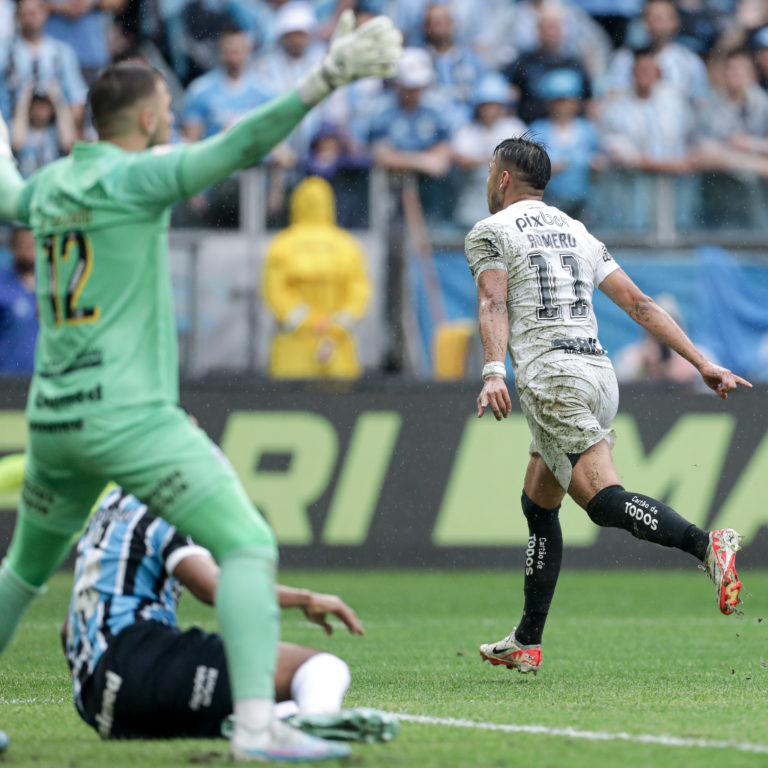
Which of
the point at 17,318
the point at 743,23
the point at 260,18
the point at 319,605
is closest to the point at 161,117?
the point at 319,605

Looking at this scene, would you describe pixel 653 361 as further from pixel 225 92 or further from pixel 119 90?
pixel 119 90

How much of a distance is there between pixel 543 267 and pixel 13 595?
9.83 ft

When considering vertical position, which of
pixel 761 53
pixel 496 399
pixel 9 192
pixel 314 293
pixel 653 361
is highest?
pixel 761 53

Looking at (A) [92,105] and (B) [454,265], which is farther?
(B) [454,265]

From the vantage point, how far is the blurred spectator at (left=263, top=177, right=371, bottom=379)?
1320 cm

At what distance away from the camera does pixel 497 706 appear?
5512mm

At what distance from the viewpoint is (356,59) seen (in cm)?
391

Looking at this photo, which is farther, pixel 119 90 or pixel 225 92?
pixel 225 92

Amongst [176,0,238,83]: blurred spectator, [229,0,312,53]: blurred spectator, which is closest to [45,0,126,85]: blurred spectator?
[176,0,238,83]: blurred spectator

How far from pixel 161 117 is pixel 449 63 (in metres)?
11.3

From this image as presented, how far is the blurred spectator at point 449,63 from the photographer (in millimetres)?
15047

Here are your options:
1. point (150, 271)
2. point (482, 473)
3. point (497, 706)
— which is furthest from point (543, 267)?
point (482, 473)

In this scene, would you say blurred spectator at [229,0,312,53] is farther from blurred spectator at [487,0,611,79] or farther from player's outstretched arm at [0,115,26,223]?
player's outstretched arm at [0,115,26,223]

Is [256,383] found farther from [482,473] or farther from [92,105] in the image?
[92,105]
